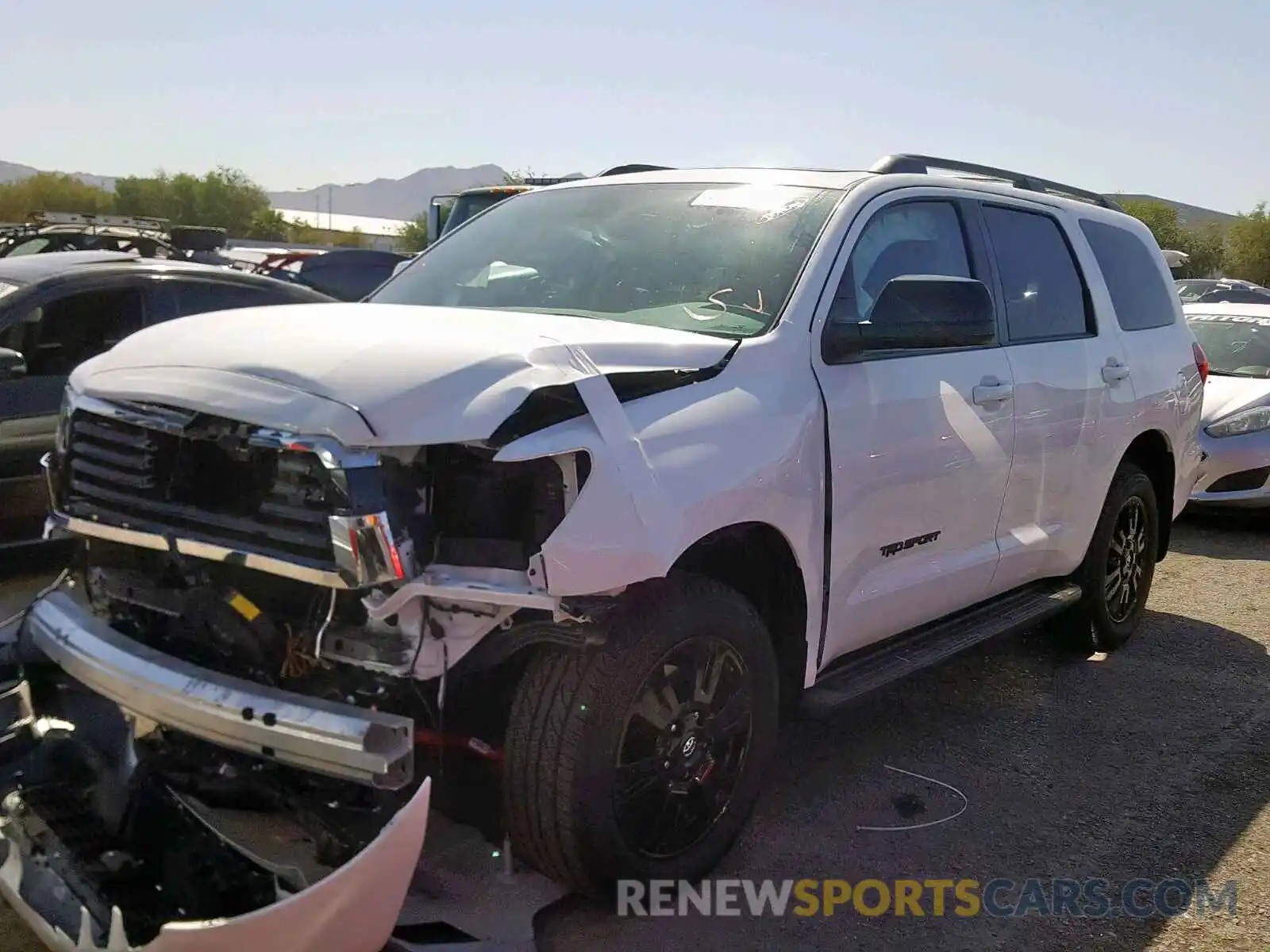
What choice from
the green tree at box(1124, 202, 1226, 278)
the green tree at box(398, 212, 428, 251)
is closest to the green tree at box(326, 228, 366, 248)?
the green tree at box(398, 212, 428, 251)

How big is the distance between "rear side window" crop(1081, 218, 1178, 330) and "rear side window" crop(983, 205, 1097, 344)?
330mm

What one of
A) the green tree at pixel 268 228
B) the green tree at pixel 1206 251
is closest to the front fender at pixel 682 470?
the green tree at pixel 1206 251

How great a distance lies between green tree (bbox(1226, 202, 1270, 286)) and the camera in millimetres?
55500

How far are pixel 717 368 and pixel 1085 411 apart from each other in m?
2.28

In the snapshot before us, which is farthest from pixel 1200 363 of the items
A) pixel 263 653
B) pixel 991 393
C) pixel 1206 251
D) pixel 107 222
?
pixel 1206 251

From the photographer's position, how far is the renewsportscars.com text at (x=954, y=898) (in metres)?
3.21

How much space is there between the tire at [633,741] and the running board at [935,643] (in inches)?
14.4

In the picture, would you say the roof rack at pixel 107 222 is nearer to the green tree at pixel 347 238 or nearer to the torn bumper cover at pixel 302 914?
the torn bumper cover at pixel 302 914

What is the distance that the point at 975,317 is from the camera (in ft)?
11.6

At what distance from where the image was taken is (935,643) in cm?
406

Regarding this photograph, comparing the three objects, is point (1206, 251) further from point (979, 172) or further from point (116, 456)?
point (116, 456)

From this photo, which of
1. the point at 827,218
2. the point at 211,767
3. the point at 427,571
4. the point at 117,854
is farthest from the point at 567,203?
the point at 117,854

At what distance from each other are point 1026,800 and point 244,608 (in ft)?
8.86

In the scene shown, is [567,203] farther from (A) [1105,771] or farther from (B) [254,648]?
(A) [1105,771]
